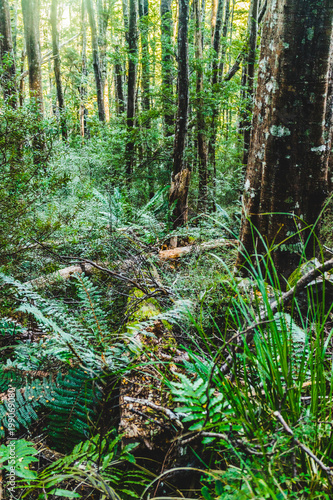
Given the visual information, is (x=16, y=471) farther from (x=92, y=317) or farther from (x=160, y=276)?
(x=160, y=276)

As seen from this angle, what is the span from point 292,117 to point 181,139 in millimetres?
3766

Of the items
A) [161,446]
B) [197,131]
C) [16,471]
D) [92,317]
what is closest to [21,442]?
[16,471]

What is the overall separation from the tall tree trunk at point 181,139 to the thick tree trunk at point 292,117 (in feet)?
10.4

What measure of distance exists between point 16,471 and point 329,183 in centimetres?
322

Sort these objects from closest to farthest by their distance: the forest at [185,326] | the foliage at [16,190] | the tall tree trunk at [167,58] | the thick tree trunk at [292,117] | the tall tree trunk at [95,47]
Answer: the forest at [185,326], the thick tree trunk at [292,117], the foliage at [16,190], the tall tree trunk at [167,58], the tall tree trunk at [95,47]

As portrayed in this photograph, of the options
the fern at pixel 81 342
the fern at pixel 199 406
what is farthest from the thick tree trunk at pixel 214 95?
the fern at pixel 199 406

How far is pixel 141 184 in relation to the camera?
7922 millimetres

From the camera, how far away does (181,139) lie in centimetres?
629

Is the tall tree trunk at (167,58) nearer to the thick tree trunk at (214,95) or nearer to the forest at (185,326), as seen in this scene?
the thick tree trunk at (214,95)

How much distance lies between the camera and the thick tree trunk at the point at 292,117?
8.80 ft

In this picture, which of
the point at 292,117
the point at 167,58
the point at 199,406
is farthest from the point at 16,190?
the point at 167,58

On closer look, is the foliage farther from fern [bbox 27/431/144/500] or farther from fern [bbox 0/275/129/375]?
fern [bbox 27/431/144/500]

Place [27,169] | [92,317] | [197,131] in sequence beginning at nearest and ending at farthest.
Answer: [92,317]
[27,169]
[197,131]

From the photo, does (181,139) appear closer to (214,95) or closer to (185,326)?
(214,95)
